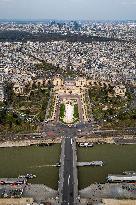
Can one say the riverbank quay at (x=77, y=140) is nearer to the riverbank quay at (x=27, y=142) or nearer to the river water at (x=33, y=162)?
the riverbank quay at (x=27, y=142)

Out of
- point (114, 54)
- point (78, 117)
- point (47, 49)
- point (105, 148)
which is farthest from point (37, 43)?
point (105, 148)

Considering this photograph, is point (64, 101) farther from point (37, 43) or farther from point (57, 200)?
point (37, 43)

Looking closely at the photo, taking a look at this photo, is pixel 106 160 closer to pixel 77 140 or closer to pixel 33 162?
pixel 77 140

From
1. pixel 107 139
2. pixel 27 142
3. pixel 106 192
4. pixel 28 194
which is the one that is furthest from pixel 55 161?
pixel 107 139

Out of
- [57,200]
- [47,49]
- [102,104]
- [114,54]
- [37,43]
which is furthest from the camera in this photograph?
[37,43]

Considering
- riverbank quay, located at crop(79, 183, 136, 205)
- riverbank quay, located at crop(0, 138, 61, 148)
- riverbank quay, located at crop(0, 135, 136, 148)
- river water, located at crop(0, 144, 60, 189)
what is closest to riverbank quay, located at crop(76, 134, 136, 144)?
riverbank quay, located at crop(0, 135, 136, 148)

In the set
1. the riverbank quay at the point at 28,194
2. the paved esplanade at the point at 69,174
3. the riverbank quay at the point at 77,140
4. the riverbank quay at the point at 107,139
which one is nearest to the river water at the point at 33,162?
the paved esplanade at the point at 69,174
